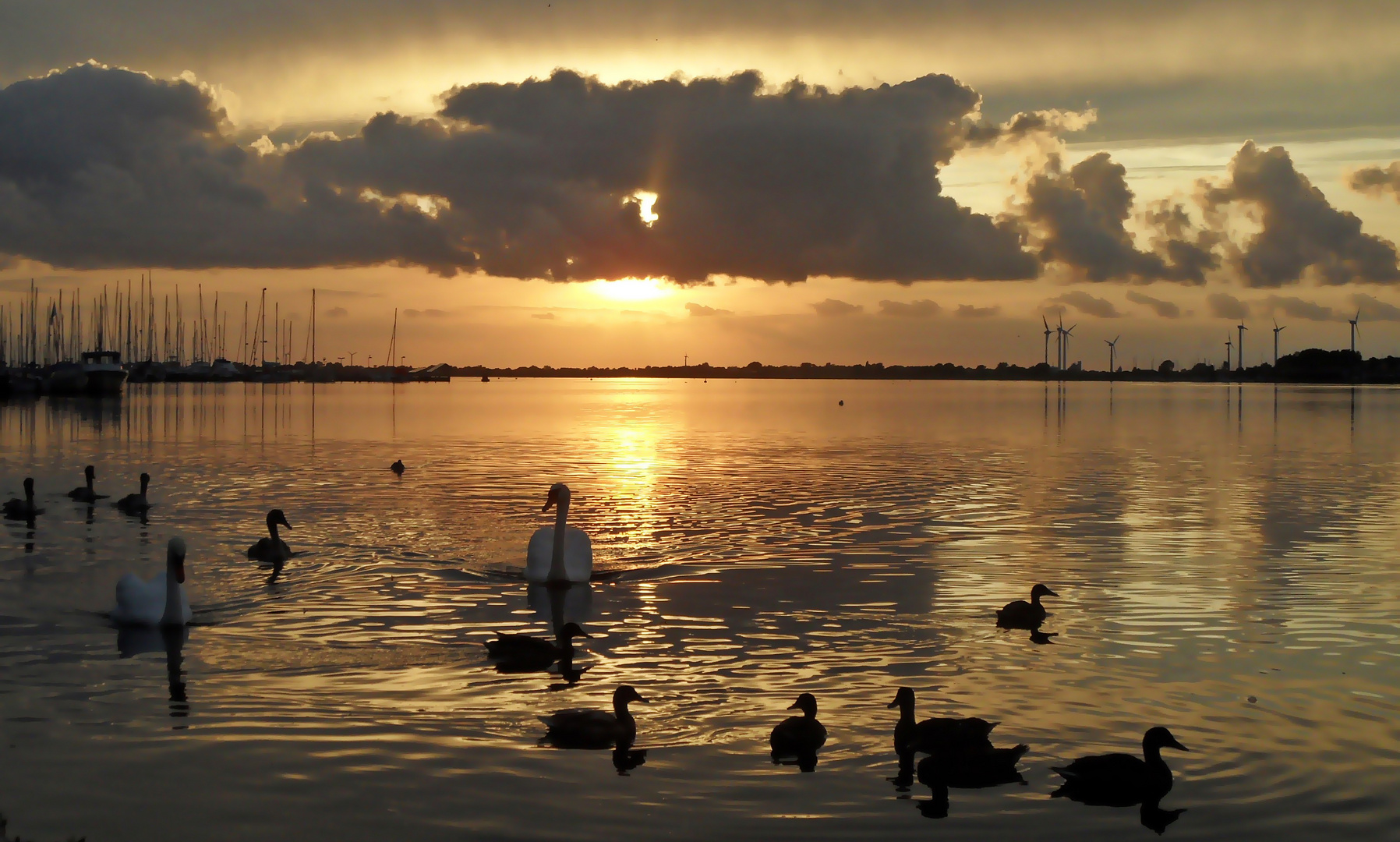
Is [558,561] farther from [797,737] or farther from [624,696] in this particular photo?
[797,737]

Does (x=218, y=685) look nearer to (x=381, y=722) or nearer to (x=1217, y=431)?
(x=381, y=722)

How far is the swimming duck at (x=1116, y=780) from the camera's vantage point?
10.4 m

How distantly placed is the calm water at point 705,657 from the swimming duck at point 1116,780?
191mm

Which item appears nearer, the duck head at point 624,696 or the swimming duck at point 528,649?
the duck head at point 624,696

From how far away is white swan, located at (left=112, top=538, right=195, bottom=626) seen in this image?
1612cm

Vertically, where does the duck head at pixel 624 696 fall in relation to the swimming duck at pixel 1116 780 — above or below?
above

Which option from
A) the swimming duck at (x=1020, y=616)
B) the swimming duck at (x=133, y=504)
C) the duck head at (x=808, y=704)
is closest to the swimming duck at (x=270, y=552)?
the swimming duck at (x=133, y=504)

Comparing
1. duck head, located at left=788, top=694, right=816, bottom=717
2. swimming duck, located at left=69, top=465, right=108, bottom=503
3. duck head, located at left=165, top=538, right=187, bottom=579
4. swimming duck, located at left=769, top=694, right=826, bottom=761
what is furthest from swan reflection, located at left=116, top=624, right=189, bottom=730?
swimming duck, located at left=69, top=465, right=108, bottom=503

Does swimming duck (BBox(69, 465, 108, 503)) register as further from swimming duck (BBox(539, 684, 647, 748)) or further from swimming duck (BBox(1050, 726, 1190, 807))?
swimming duck (BBox(1050, 726, 1190, 807))

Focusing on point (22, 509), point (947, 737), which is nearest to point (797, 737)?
point (947, 737)

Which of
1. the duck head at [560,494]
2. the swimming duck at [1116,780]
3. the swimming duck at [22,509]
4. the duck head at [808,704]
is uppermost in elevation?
the duck head at [560,494]

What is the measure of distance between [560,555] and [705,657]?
18.1 ft

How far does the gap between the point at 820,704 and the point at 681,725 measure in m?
1.56

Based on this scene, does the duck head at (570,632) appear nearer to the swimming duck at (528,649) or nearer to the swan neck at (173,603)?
the swimming duck at (528,649)
